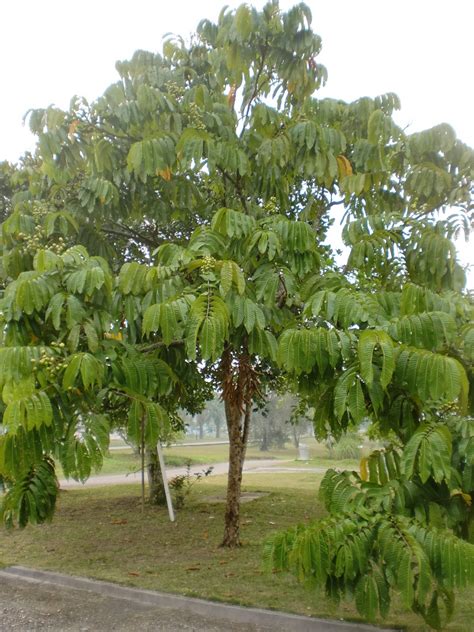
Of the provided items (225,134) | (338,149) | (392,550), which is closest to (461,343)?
(392,550)

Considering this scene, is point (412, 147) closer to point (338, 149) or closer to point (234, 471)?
point (338, 149)

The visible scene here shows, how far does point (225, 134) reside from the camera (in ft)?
21.4

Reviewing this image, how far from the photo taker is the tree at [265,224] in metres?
3.77

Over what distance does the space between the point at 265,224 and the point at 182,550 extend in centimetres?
459

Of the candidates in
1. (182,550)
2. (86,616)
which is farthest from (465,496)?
(182,550)

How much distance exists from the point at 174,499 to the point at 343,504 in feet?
26.0

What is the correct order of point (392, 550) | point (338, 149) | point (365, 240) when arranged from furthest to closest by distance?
point (338, 149) → point (365, 240) → point (392, 550)

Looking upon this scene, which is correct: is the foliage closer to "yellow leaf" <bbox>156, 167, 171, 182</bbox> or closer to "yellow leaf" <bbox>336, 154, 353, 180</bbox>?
"yellow leaf" <bbox>156, 167, 171, 182</bbox>

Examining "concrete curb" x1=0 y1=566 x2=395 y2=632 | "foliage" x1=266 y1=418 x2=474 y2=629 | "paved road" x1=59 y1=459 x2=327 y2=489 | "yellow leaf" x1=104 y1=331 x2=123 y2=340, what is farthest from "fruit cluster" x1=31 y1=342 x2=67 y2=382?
"paved road" x1=59 y1=459 x2=327 y2=489

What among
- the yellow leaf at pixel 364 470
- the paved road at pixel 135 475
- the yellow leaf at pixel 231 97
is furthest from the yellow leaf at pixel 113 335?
the paved road at pixel 135 475

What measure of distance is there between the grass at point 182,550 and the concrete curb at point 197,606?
0.13 m

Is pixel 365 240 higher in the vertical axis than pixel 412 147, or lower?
lower

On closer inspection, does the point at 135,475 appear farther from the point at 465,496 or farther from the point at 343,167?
the point at 465,496

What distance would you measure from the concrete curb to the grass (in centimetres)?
13
